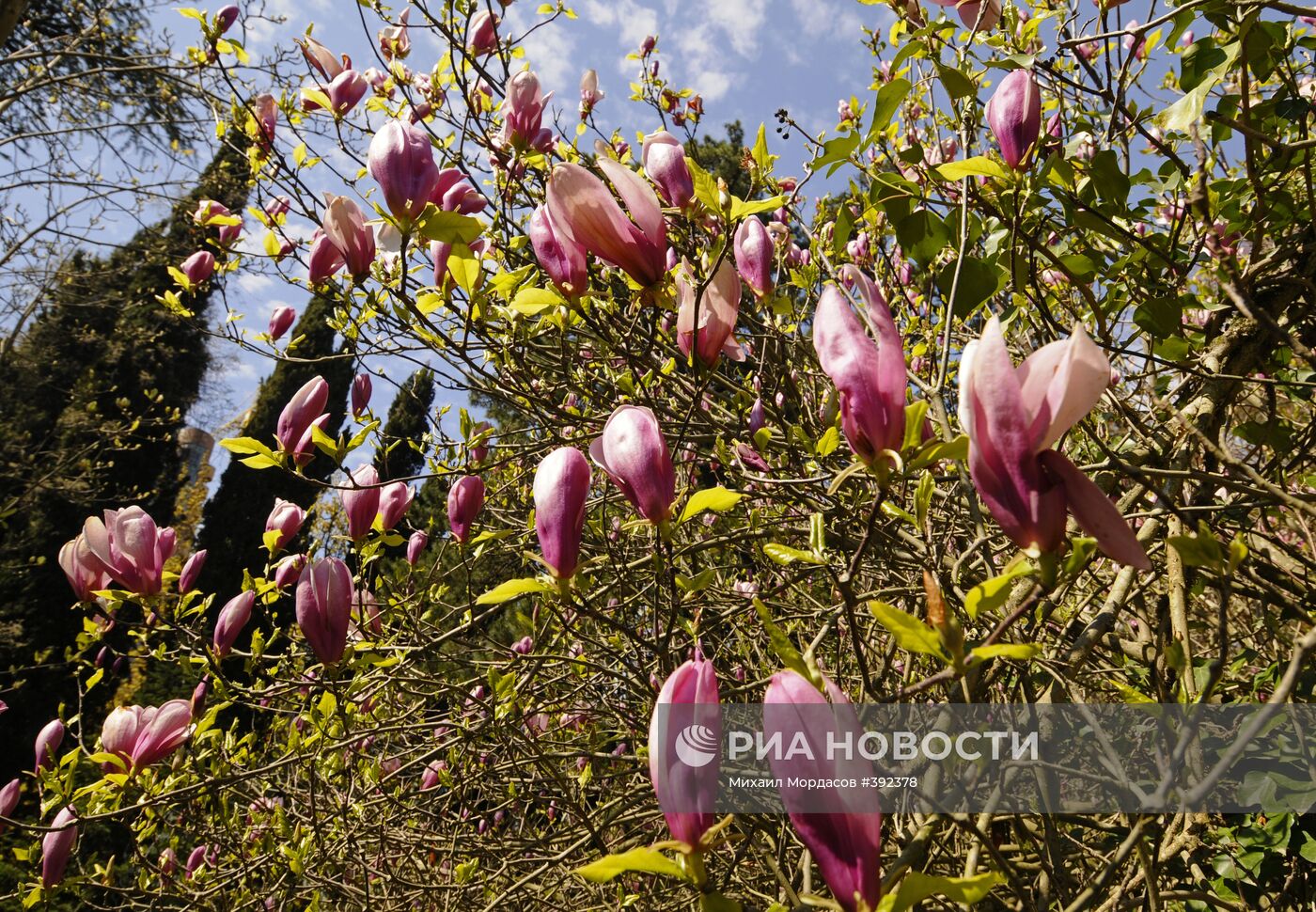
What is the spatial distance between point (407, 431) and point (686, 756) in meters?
12.2

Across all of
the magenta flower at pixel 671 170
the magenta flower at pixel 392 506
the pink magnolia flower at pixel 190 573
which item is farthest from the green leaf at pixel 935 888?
the pink magnolia flower at pixel 190 573

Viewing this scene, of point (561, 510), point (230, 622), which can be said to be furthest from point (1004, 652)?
point (230, 622)

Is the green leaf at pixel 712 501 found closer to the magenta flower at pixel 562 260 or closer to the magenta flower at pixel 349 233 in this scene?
the magenta flower at pixel 562 260

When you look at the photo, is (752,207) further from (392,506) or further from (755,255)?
(392,506)

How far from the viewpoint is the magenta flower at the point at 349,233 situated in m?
1.15

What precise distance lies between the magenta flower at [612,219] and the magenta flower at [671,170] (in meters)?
0.12

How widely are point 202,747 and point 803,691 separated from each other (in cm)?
221

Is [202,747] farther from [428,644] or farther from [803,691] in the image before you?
[803,691]

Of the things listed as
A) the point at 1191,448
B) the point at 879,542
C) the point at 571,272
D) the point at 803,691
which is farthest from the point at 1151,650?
the point at 571,272

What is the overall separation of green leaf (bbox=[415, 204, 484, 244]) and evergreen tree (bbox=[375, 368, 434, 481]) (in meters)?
0.79

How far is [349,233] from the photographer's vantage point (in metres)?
1.16

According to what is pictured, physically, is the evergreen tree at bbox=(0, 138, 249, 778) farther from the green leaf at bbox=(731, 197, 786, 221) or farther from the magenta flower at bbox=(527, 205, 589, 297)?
the green leaf at bbox=(731, 197, 786, 221)

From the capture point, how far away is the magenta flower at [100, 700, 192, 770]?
1313mm

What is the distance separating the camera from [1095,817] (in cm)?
117
